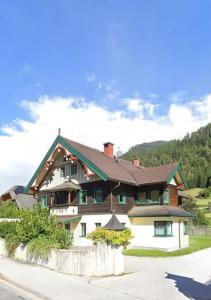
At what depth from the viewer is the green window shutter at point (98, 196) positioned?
33781mm

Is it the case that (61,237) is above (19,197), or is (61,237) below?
below

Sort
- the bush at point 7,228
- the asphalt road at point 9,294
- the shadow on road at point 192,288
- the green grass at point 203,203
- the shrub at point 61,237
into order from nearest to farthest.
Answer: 1. the asphalt road at point 9,294
2. the shadow on road at point 192,288
3. the shrub at point 61,237
4. the bush at point 7,228
5. the green grass at point 203,203

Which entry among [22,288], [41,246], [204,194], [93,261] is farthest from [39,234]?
[204,194]

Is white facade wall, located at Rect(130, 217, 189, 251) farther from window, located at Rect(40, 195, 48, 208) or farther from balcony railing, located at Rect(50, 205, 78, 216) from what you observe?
window, located at Rect(40, 195, 48, 208)

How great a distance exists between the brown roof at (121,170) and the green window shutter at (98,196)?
1.98 m

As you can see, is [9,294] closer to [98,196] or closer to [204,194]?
[98,196]

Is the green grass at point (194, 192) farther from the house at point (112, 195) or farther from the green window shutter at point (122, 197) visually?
the green window shutter at point (122, 197)

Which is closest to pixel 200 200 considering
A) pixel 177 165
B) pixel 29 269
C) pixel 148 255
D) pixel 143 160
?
pixel 143 160

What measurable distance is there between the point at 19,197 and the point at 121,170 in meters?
21.9

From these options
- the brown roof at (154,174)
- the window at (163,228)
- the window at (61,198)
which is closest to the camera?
the window at (163,228)

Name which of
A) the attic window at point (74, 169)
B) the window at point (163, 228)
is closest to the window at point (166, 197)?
the window at point (163, 228)

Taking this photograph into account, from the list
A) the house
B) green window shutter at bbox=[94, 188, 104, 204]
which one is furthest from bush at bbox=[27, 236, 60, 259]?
green window shutter at bbox=[94, 188, 104, 204]

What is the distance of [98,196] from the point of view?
3400 centimetres

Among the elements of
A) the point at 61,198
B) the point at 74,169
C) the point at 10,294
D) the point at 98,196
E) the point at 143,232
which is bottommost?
the point at 10,294
